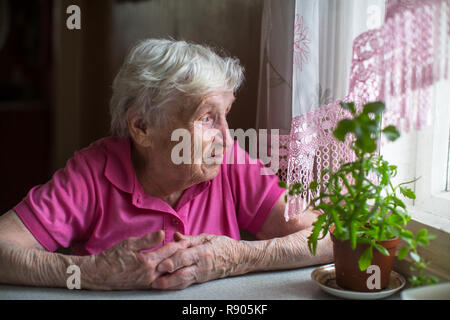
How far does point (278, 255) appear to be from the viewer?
1367mm

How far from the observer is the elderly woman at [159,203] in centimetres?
127

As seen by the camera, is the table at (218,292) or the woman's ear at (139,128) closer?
the table at (218,292)

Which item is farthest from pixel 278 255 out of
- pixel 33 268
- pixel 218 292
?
pixel 33 268

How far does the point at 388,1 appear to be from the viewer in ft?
3.58

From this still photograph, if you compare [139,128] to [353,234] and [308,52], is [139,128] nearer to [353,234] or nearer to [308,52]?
[308,52]

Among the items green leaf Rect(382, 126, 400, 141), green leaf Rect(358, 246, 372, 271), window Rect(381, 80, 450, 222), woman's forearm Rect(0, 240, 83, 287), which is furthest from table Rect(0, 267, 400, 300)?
green leaf Rect(382, 126, 400, 141)

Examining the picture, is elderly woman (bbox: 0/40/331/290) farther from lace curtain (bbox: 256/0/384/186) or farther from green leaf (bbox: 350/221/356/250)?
green leaf (bbox: 350/221/356/250)

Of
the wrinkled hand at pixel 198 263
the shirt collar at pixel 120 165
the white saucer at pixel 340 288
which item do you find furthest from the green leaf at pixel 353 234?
the shirt collar at pixel 120 165

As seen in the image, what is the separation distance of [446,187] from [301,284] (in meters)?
0.50

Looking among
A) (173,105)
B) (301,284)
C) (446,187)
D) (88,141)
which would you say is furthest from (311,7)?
(88,141)

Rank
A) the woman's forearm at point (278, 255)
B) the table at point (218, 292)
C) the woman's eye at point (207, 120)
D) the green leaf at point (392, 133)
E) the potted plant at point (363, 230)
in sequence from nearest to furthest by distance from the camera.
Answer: the green leaf at point (392, 133), the potted plant at point (363, 230), the table at point (218, 292), the woman's forearm at point (278, 255), the woman's eye at point (207, 120)

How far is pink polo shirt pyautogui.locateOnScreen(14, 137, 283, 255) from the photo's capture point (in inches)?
56.9

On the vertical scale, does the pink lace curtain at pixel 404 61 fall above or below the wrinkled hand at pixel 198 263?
above

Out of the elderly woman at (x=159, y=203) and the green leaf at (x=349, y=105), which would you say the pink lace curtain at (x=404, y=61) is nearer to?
the green leaf at (x=349, y=105)
